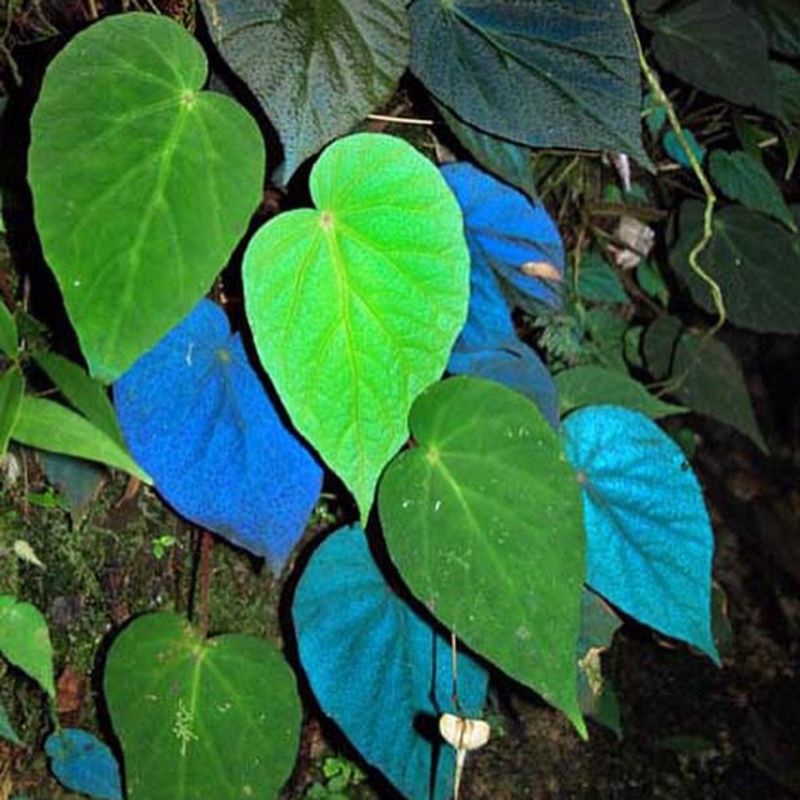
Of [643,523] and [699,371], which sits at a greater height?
[643,523]

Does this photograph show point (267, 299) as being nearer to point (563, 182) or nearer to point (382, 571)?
point (382, 571)

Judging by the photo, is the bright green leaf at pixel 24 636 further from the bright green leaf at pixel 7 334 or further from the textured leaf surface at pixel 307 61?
the textured leaf surface at pixel 307 61

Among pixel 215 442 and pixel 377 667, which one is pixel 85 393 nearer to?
pixel 215 442

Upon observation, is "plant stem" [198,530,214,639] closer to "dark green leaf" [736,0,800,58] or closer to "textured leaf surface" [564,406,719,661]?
"textured leaf surface" [564,406,719,661]

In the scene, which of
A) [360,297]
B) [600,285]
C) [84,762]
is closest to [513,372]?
[360,297]

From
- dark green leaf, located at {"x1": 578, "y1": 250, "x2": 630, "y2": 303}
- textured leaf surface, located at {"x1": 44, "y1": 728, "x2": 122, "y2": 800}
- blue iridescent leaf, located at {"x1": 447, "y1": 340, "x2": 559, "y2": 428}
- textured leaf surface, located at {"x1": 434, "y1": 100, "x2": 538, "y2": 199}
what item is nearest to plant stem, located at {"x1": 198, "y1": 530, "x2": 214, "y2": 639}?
textured leaf surface, located at {"x1": 44, "y1": 728, "x2": 122, "y2": 800}
